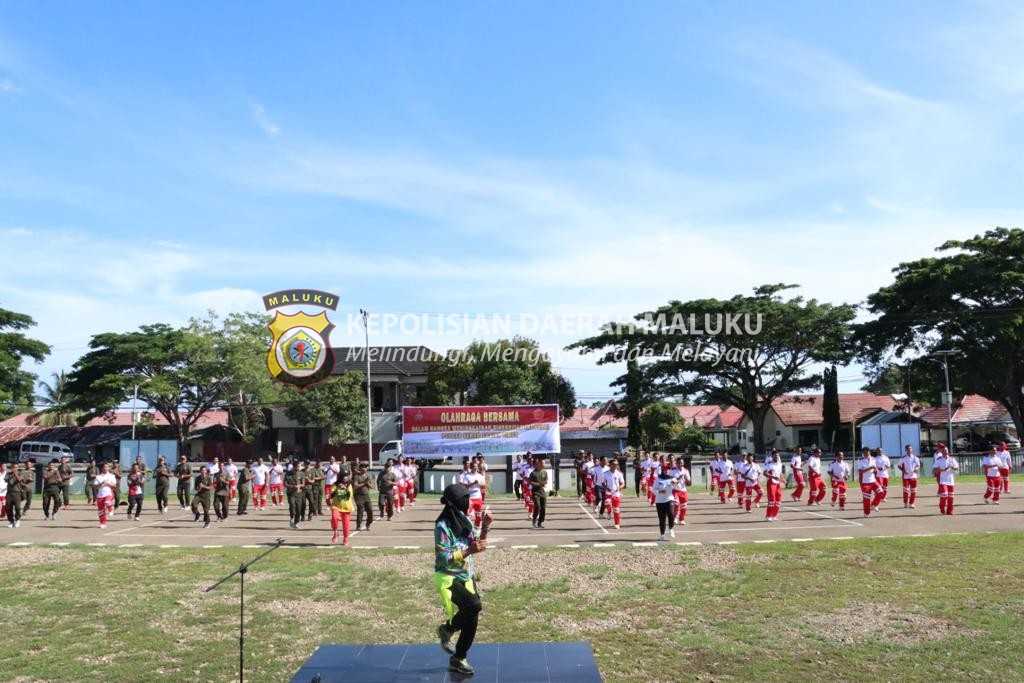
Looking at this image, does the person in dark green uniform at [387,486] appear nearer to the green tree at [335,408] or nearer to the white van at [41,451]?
the green tree at [335,408]

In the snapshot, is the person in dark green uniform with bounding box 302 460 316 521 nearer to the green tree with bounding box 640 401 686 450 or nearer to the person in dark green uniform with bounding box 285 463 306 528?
the person in dark green uniform with bounding box 285 463 306 528

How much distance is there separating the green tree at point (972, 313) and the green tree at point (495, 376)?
2062 cm

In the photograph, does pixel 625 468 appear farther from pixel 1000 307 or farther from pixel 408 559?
pixel 1000 307

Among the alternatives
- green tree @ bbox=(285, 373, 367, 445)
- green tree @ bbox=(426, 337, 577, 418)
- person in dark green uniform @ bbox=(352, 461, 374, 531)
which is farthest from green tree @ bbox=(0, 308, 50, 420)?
person in dark green uniform @ bbox=(352, 461, 374, 531)

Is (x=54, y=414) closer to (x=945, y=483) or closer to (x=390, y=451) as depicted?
(x=390, y=451)

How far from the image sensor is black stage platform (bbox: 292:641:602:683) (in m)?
7.65

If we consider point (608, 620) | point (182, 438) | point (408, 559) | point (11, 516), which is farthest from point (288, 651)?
point (182, 438)

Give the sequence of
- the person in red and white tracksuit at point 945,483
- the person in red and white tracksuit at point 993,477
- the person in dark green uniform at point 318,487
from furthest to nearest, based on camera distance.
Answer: the person in dark green uniform at point 318,487 < the person in red and white tracksuit at point 993,477 < the person in red and white tracksuit at point 945,483

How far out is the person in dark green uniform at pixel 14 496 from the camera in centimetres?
2266

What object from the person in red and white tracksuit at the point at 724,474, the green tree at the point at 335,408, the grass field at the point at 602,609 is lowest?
the grass field at the point at 602,609

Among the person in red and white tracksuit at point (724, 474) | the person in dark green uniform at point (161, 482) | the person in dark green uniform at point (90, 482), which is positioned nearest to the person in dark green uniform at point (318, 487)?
the person in dark green uniform at point (161, 482)

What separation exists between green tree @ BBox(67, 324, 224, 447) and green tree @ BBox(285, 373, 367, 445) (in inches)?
218

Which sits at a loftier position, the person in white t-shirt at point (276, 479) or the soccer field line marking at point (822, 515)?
the person in white t-shirt at point (276, 479)

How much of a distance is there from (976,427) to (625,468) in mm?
38531
